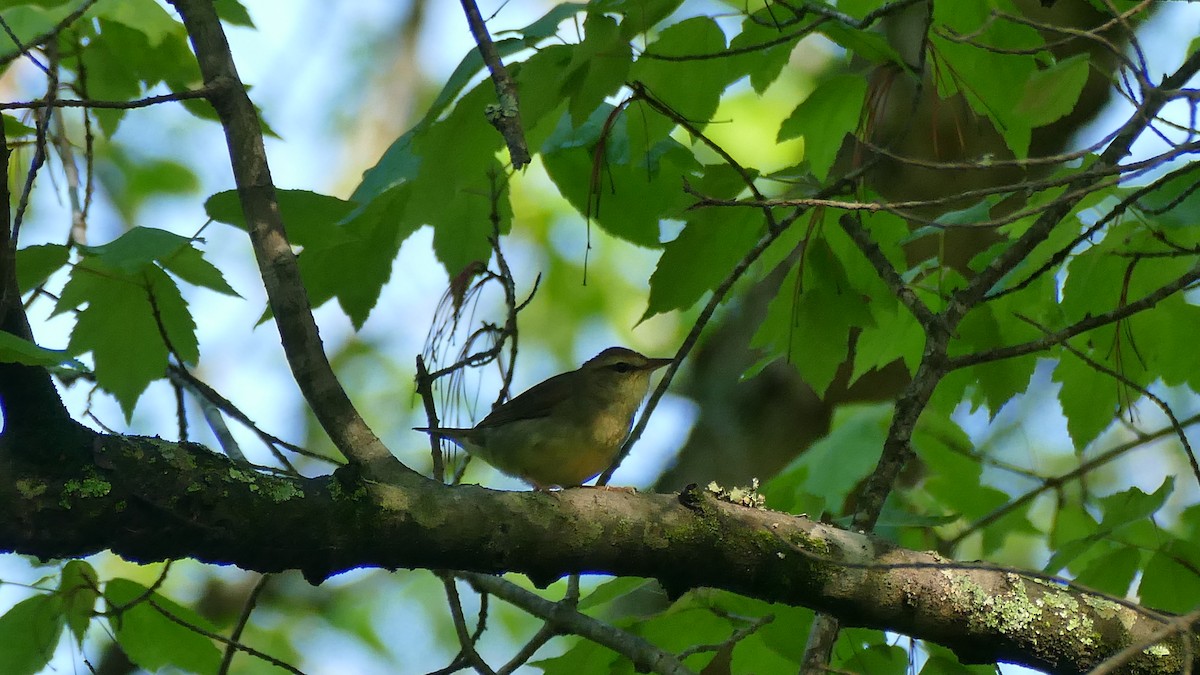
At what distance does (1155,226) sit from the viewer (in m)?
3.11

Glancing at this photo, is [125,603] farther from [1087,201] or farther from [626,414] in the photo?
[1087,201]

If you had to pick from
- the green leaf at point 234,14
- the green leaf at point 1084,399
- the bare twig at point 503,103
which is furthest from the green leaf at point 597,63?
the green leaf at point 1084,399

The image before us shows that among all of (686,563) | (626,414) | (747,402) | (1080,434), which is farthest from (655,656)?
(747,402)

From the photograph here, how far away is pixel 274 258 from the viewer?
257cm

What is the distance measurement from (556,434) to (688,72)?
85.1 inches

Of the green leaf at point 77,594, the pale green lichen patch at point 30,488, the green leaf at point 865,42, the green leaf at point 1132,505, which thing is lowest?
the pale green lichen patch at point 30,488

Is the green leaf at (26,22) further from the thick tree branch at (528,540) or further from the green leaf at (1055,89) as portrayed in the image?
the green leaf at (1055,89)

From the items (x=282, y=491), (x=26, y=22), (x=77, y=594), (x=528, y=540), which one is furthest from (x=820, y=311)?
(x=26, y=22)

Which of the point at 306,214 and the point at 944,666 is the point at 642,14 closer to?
the point at 306,214

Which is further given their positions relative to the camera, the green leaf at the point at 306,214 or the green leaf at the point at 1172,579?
the green leaf at the point at 1172,579

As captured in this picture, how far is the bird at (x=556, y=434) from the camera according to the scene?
184 inches

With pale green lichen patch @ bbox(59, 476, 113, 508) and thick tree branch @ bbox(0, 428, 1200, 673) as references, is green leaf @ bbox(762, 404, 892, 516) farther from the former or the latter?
pale green lichen patch @ bbox(59, 476, 113, 508)

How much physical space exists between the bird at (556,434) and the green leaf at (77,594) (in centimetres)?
162

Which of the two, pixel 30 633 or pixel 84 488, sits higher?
pixel 30 633
